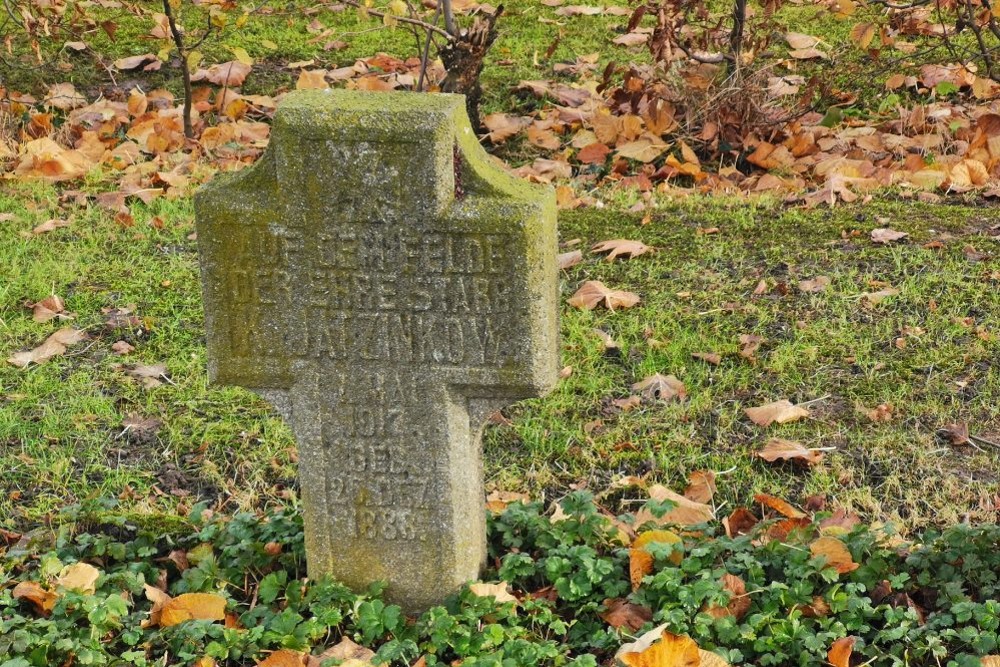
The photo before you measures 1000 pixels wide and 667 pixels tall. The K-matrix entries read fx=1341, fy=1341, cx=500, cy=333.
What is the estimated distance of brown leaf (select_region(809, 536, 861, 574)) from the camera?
326 cm

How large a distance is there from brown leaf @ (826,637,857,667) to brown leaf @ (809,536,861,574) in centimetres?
27

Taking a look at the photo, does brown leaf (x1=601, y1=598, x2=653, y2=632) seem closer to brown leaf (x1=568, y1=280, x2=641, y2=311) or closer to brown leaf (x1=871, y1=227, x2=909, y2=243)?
brown leaf (x1=568, y1=280, x2=641, y2=311)

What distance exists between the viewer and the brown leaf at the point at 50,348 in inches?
182

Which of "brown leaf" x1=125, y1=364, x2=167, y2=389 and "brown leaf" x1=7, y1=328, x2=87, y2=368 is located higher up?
"brown leaf" x1=7, y1=328, x2=87, y2=368

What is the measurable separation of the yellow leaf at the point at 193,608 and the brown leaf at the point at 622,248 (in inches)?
93.7

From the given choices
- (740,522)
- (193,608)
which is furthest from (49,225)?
(740,522)

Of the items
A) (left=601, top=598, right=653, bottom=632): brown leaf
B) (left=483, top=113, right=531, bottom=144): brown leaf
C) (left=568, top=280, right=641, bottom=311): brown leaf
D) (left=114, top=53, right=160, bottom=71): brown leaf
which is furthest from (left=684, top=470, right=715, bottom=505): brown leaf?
(left=114, top=53, right=160, bottom=71): brown leaf

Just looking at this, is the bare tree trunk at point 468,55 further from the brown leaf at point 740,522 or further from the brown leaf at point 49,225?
the brown leaf at point 740,522

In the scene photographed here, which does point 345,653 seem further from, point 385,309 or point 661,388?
point 661,388

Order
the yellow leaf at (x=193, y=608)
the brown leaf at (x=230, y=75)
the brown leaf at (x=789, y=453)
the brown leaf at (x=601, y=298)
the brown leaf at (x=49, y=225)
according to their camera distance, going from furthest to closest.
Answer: the brown leaf at (x=230, y=75) < the brown leaf at (x=49, y=225) < the brown leaf at (x=601, y=298) < the brown leaf at (x=789, y=453) < the yellow leaf at (x=193, y=608)

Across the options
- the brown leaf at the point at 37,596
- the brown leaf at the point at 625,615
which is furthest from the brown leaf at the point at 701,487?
the brown leaf at the point at 37,596

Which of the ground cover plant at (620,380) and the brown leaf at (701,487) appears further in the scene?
the brown leaf at (701,487)

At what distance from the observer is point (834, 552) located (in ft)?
10.8

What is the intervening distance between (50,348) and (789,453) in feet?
8.39
